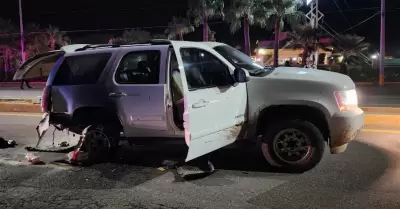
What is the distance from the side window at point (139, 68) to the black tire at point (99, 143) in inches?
34.2

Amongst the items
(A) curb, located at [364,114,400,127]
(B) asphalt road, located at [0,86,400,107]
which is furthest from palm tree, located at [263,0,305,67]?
(A) curb, located at [364,114,400,127]

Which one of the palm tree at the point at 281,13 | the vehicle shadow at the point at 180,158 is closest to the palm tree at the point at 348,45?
the palm tree at the point at 281,13

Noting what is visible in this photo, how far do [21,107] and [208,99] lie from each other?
10576 millimetres

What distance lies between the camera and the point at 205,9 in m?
34.1

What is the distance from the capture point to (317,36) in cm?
3475

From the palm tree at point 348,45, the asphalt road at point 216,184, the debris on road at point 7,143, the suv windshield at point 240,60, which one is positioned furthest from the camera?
the palm tree at point 348,45

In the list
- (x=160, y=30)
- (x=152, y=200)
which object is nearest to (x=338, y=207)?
(x=152, y=200)

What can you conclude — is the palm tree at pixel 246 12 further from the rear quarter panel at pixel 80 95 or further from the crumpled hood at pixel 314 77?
the crumpled hood at pixel 314 77

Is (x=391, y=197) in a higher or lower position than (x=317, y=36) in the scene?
lower

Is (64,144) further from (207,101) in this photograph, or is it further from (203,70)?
(207,101)

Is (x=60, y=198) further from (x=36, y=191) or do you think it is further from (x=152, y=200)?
(x=152, y=200)

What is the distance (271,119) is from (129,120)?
6.79 ft

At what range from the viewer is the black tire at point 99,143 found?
6.86 metres

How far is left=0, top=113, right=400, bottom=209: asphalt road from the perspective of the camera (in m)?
5.03
